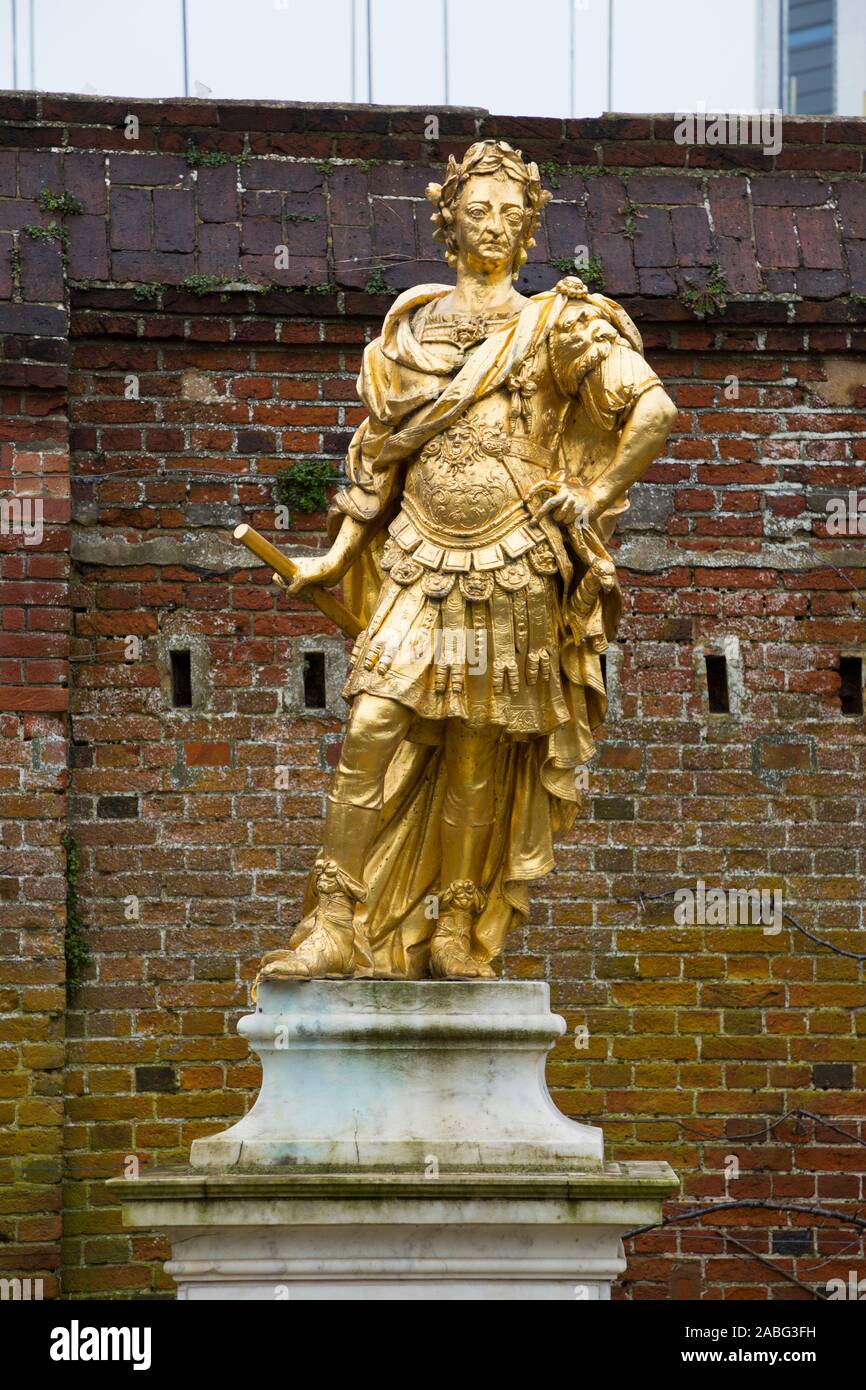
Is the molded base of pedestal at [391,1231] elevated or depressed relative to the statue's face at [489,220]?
depressed

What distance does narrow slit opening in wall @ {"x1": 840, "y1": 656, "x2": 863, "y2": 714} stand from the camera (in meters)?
10.5

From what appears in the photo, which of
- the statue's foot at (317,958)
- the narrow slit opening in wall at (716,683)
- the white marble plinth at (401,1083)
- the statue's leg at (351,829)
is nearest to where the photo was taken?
the white marble plinth at (401,1083)

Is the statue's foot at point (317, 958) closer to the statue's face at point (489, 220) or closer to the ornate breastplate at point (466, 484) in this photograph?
the ornate breastplate at point (466, 484)

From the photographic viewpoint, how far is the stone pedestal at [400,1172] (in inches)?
267

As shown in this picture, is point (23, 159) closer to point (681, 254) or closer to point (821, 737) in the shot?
point (681, 254)

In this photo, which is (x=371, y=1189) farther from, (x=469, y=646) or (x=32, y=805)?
(x=32, y=805)

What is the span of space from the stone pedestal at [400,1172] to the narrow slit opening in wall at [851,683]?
3632 millimetres

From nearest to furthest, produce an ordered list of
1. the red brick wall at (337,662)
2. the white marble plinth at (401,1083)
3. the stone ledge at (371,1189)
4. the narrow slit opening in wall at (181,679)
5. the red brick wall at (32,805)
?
the stone ledge at (371,1189)
the white marble plinth at (401,1083)
the red brick wall at (32,805)
the red brick wall at (337,662)
the narrow slit opening in wall at (181,679)

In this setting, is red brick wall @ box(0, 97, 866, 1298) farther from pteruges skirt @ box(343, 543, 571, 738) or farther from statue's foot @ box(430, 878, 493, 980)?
pteruges skirt @ box(343, 543, 571, 738)

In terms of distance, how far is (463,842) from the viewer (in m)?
7.43

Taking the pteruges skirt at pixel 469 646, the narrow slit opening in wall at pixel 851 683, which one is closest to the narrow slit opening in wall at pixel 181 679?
the narrow slit opening in wall at pixel 851 683

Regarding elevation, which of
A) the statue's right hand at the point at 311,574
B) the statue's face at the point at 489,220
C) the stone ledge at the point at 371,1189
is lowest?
the stone ledge at the point at 371,1189

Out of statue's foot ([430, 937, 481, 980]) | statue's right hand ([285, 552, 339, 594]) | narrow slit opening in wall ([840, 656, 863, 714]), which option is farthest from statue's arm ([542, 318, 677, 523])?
narrow slit opening in wall ([840, 656, 863, 714])

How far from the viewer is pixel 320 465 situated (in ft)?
34.1
